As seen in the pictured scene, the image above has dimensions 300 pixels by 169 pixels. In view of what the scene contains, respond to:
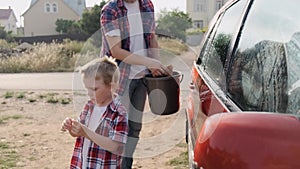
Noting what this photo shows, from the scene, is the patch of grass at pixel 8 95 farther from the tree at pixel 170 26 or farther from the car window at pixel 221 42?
the car window at pixel 221 42

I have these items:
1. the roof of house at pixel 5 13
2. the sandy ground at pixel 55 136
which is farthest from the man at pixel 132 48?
the roof of house at pixel 5 13

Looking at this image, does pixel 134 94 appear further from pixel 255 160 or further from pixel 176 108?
pixel 255 160

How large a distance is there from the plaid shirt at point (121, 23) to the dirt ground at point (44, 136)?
24.2 inches

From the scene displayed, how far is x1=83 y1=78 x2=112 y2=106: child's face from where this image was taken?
258 centimetres

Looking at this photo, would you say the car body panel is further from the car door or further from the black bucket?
the black bucket

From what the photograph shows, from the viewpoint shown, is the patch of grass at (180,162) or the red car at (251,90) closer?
the red car at (251,90)

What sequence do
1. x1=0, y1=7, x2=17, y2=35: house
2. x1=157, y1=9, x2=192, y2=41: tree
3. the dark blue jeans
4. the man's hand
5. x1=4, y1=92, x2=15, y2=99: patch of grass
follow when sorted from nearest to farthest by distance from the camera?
the man's hand
the dark blue jeans
x1=157, y1=9, x2=192, y2=41: tree
x1=4, y1=92, x2=15, y2=99: patch of grass
x1=0, y1=7, x2=17, y2=35: house

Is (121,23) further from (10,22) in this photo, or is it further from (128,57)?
(10,22)

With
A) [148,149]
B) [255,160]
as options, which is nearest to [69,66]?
[148,149]

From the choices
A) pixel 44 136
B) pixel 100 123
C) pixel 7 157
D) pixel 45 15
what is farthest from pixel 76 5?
pixel 100 123

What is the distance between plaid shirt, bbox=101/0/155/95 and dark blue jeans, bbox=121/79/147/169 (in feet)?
0.23

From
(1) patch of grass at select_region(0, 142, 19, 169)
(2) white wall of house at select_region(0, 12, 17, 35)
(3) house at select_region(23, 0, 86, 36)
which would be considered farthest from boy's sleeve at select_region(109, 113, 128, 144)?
(2) white wall of house at select_region(0, 12, 17, 35)

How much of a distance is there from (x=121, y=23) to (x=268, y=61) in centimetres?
161

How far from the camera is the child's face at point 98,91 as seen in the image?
2575mm
